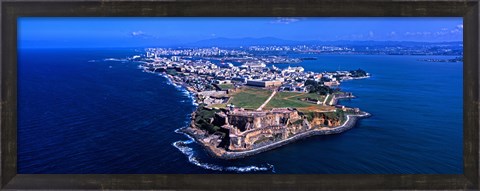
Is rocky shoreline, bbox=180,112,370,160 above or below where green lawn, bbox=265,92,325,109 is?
below

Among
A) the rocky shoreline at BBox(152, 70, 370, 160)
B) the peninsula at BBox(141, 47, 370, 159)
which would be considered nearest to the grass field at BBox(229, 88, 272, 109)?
the peninsula at BBox(141, 47, 370, 159)

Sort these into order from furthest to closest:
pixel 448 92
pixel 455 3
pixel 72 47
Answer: pixel 72 47 → pixel 448 92 → pixel 455 3

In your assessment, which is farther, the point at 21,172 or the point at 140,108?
the point at 140,108

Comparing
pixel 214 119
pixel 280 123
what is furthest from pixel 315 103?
pixel 214 119

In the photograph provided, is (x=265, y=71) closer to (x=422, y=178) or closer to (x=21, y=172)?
(x=422, y=178)

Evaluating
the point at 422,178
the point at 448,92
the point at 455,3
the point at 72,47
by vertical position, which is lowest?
the point at 422,178

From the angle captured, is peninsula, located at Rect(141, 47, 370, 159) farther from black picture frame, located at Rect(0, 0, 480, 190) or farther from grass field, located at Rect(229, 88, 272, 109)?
black picture frame, located at Rect(0, 0, 480, 190)
